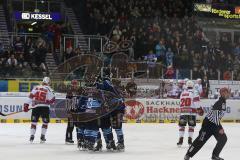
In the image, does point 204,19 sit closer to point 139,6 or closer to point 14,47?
point 139,6

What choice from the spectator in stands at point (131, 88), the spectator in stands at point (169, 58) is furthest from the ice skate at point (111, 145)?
the spectator in stands at point (169, 58)

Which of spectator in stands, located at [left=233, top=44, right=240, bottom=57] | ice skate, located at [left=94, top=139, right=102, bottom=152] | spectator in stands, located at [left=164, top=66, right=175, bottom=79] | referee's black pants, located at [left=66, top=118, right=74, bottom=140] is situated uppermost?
spectator in stands, located at [left=233, top=44, right=240, bottom=57]

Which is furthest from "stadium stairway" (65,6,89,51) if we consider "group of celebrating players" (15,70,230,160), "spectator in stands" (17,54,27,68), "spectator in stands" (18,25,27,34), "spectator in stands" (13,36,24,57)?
"group of celebrating players" (15,70,230,160)

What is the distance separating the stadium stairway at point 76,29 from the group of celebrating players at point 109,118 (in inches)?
398

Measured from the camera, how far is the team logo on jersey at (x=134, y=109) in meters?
24.0

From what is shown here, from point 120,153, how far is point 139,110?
35.5ft

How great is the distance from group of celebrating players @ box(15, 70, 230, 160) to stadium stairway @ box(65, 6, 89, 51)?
33.1ft

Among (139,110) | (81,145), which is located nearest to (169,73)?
(139,110)

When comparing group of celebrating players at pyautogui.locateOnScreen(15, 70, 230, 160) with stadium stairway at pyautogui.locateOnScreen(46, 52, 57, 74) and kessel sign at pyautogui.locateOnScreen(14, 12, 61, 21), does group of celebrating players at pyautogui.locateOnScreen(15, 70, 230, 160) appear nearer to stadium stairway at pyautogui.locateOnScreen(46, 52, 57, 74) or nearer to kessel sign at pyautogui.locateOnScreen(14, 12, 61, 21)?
stadium stairway at pyautogui.locateOnScreen(46, 52, 57, 74)

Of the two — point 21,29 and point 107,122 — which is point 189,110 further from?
point 21,29

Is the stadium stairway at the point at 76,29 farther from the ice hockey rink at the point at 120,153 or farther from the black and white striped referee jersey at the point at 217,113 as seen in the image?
the black and white striped referee jersey at the point at 217,113

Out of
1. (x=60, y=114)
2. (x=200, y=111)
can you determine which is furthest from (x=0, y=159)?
(x=60, y=114)

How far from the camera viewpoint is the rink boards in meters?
22.8

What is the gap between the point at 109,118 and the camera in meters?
13.8
